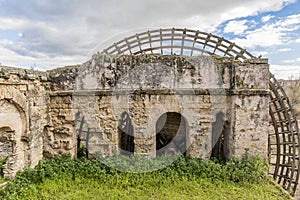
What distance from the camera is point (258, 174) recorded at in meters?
7.40

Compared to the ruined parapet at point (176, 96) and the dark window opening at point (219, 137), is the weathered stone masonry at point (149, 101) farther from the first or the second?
the dark window opening at point (219, 137)

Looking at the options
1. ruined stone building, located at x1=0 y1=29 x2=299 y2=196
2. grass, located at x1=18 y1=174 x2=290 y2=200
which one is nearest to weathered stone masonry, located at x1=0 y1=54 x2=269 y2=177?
ruined stone building, located at x1=0 y1=29 x2=299 y2=196

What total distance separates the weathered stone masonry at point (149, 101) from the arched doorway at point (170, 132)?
105 inches

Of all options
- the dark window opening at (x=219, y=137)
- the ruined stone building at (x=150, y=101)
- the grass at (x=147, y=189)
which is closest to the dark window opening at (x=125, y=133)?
the ruined stone building at (x=150, y=101)

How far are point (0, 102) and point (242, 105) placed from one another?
6748mm

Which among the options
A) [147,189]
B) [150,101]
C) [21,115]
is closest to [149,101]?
[150,101]

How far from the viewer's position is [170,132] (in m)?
11.4

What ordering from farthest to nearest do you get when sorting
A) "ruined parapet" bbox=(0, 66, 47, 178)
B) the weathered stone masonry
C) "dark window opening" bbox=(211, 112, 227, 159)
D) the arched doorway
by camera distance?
1. the arched doorway
2. "dark window opening" bbox=(211, 112, 227, 159)
3. the weathered stone masonry
4. "ruined parapet" bbox=(0, 66, 47, 178)

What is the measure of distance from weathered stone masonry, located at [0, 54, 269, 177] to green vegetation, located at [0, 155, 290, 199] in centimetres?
57

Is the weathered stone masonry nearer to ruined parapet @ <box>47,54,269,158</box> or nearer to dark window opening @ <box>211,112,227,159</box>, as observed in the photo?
ruined parapet @ <box>47,54,269,158</box>

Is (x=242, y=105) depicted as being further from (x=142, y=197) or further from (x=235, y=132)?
(x=142, y=197)

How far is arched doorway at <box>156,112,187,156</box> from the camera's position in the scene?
10.8 m

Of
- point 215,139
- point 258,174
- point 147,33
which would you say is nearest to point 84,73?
point 147,33

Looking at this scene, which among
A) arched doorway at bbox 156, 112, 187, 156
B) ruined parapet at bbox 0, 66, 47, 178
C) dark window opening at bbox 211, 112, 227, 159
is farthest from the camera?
arched doorway at bbox 156, 112, 187, 156
